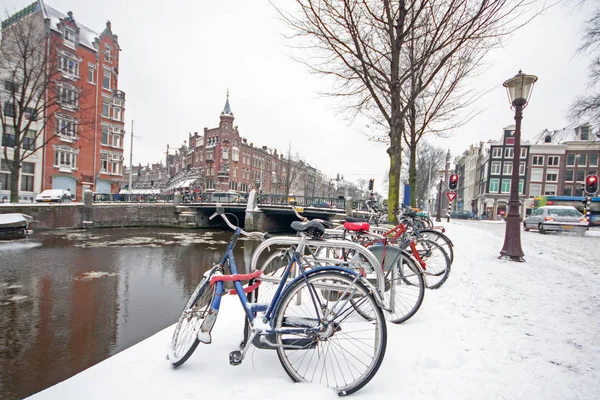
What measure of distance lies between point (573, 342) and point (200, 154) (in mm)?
59198

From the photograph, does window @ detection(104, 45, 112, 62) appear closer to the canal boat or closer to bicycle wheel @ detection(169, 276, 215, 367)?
the canal boat

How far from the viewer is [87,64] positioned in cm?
3120

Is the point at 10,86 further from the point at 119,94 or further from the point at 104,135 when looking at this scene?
the point at 119,94

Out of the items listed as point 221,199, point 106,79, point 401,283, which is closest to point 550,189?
point 221,199

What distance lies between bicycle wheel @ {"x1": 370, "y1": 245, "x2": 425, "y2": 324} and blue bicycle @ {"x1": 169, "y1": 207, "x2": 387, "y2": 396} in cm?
79

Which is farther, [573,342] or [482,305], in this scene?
[482,305]

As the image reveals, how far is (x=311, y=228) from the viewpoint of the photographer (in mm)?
2396

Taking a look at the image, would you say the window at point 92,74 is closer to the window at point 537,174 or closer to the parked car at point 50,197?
the parked car at point 50,197

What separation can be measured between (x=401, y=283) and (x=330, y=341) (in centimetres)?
166

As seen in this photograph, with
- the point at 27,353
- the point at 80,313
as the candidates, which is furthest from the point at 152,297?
the point at 27,353

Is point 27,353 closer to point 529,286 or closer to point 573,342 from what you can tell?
point 573,342

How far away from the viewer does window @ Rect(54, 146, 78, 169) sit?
28.2 metres

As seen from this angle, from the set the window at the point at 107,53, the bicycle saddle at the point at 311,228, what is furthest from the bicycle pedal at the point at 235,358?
the window at the point at 107,53

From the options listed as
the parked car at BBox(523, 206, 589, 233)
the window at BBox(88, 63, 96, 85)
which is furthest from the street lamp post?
the window at BBox(88, 63, 96, 85)
